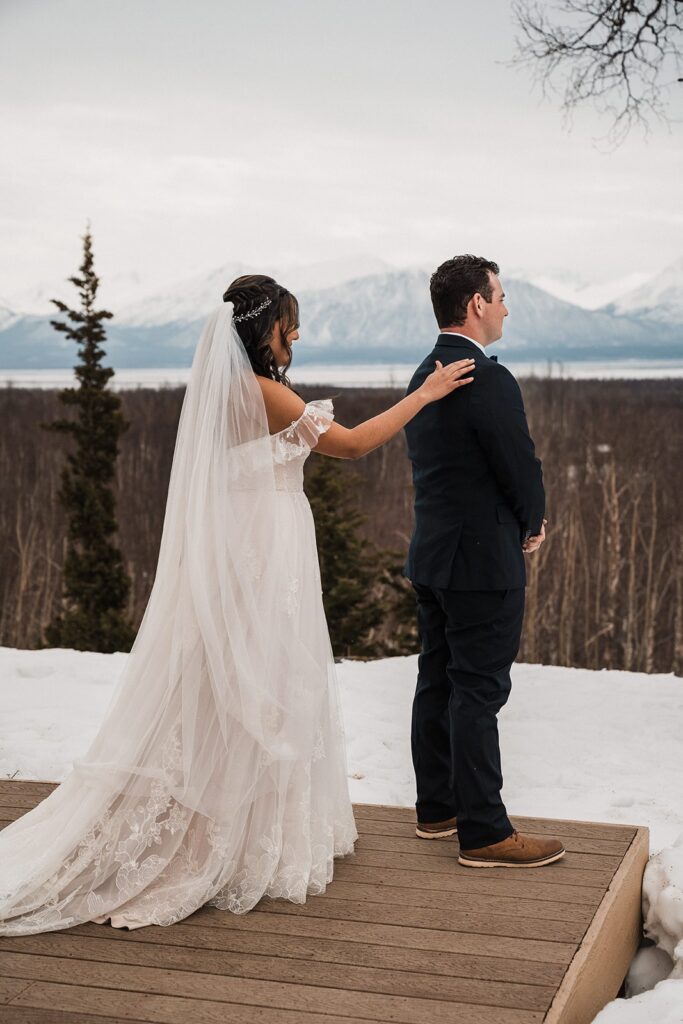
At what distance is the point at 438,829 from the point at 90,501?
18.7m

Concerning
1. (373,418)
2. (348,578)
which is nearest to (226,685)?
(373,418)

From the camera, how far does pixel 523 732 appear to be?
6.54 m

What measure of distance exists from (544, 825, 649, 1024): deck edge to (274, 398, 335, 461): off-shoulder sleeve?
4.60 ft

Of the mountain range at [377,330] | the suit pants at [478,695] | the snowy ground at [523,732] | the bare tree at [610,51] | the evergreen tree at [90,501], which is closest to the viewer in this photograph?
the suit pants at [478,695]

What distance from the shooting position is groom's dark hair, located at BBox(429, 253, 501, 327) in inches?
125

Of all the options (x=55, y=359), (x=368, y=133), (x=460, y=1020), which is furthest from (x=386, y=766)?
(x=55, y=359)

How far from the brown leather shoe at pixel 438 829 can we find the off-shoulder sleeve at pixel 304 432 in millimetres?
1199

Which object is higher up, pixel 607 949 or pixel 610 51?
pixel 610 51

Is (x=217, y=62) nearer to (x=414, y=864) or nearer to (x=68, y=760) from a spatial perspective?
(x=68, y=760)

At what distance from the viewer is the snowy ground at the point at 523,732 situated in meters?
5.29

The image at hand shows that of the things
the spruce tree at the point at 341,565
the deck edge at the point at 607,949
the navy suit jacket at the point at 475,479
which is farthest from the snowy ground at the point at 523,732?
the spruce tree at the point at 341,565

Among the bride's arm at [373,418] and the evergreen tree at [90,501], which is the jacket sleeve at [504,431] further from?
the evergreen tree at [90,501]

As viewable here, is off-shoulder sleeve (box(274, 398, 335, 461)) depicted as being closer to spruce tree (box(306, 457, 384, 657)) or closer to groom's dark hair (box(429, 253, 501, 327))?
groom's dark hair (box(429, 253, 501, 327))

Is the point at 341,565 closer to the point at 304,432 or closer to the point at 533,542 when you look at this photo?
the point at 533,542
